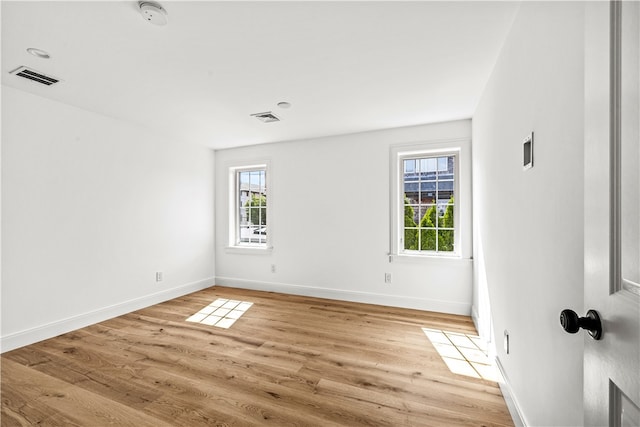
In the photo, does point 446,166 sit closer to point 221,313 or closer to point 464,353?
point 464,353

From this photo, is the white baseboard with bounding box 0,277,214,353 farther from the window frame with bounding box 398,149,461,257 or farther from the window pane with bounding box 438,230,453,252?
the window pane with bounding box 438,230,453,252

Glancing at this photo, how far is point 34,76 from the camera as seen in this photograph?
243 centimetres

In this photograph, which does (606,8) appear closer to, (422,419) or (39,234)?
(422,419)

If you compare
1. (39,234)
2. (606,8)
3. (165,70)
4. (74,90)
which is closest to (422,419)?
(606,8)

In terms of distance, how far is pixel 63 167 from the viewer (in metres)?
3.02

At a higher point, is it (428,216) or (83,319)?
(428,216)

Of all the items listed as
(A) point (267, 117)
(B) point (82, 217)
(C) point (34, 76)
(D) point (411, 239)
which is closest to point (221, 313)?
(B) point (82, 217)

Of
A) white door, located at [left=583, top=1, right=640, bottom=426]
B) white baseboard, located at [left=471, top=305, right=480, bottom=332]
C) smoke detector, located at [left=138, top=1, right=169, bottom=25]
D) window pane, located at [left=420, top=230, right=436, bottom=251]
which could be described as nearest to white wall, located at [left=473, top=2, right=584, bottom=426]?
white door, located at [left=583, top=1, right=640, bottom=426]

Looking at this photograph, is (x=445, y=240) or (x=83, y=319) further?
(x=445, y=240)

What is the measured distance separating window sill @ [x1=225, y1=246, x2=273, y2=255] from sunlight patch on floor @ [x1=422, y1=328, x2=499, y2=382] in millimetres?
2589

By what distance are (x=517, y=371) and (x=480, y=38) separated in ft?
7.05

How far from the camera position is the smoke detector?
163 centimetres

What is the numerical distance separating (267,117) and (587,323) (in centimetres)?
334

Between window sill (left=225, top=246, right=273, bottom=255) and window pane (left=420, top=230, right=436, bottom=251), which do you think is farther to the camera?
window sill (left=225, top=246, right=273, bottom=255)
